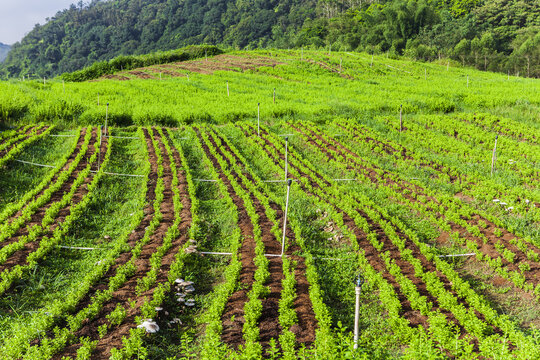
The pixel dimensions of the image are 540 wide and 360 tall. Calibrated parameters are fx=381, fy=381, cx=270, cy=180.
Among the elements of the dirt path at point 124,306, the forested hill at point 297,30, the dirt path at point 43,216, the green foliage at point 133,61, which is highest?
the forested hill at point 297,30

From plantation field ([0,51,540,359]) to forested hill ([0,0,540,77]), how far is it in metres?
42.9

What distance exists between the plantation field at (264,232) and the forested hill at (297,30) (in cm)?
4292

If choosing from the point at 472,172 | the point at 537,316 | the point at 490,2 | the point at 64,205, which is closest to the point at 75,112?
the point at 64,205

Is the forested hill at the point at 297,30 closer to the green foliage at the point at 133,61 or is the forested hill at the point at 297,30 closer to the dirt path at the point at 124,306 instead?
the green foliage at the point at 133,61

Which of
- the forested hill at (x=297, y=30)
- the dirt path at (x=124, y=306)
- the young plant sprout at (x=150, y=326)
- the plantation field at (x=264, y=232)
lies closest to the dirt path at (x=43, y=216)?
the plantation field at (x=264, y=232)

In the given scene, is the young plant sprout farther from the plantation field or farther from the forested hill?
the forested hill

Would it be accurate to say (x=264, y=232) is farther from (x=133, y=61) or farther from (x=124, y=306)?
(x=133, y=61)

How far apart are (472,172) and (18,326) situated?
48.0 ft

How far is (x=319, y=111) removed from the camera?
74.4ft

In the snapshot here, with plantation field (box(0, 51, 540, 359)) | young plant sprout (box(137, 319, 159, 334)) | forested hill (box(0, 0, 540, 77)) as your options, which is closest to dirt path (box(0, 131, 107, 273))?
plantation field (box(0, 51, 540, 359))

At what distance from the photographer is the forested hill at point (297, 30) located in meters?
63.1

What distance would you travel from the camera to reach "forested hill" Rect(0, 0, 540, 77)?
63062 millimetres

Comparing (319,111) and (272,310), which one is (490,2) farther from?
(272,310)

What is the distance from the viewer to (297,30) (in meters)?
94.6
